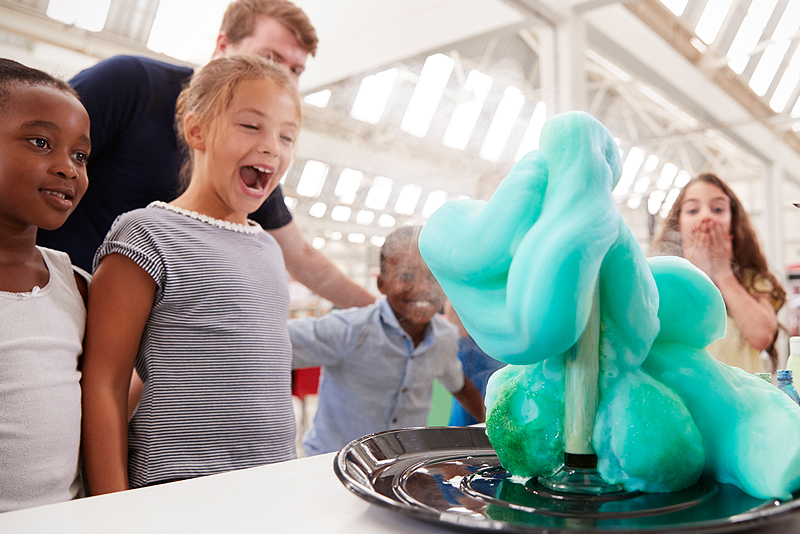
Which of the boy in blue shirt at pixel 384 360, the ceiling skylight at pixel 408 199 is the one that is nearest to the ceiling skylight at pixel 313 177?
the ceiling skylight at pixel 408 199

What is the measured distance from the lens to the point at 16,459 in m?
0.59

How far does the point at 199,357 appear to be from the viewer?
775 millimetres

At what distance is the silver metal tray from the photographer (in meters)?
0.33

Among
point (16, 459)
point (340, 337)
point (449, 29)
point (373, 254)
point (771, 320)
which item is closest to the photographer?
point (16, 459)

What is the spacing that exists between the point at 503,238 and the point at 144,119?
734 millimetres

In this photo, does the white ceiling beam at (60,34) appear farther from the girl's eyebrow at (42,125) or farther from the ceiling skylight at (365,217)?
the ceiling skylight at (365,217)

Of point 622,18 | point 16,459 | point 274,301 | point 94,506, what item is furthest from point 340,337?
point 622,18

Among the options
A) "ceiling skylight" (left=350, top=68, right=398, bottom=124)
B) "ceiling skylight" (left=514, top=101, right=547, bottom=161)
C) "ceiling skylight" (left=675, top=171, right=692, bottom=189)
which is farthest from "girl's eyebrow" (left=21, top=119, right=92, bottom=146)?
"ceiling skylight" (left=675, top=171, right=692, bottom=189)

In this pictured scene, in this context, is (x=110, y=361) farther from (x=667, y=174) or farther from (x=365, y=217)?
(x=667, y=174)

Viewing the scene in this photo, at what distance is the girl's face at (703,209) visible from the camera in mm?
1190

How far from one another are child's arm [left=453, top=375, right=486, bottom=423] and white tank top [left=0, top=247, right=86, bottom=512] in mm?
987

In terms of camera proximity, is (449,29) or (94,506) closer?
(94,506)

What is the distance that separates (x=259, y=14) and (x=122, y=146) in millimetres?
445

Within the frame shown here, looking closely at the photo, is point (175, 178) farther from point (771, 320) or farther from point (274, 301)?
point (771, 320)
